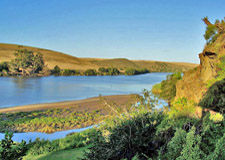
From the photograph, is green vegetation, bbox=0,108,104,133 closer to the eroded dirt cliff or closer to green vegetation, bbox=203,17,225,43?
the eroded dirt cliff

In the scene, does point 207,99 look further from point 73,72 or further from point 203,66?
point 73,72

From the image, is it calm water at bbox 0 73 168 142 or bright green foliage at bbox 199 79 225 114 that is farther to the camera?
calm water at bbox 0 73 168 142

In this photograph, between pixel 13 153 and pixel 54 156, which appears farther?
pixel 54 156

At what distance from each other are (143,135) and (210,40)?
9.47 metres

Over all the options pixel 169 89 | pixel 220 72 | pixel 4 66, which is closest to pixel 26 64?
pixel 4 66

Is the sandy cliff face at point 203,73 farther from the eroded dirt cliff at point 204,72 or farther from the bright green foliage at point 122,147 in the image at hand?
the bright green foliage at point 122,147

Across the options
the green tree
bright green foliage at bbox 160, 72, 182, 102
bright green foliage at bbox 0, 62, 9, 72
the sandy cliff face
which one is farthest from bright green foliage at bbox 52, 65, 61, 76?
the sandy cliff face

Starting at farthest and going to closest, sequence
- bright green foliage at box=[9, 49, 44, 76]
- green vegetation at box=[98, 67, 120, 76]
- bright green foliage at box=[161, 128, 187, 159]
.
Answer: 1. green vegetation at box=[98, 67, 120, 76]
2. bright green foliage at box=[9, 49, 44, 76]
3. bright green foliage at box=[161, 128, 187, 159]

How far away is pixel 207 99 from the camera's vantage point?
373 inches

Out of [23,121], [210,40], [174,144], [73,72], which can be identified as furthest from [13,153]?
[73,72]

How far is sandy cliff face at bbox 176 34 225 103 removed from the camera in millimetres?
10695

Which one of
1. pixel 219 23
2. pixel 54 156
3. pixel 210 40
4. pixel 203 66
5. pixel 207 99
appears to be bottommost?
pixel 54 156

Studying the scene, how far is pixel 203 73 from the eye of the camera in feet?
40.2

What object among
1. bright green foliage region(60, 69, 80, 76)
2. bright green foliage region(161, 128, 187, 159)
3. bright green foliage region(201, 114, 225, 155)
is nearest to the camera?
bright green foliage region(161, 128, 187, 159)
